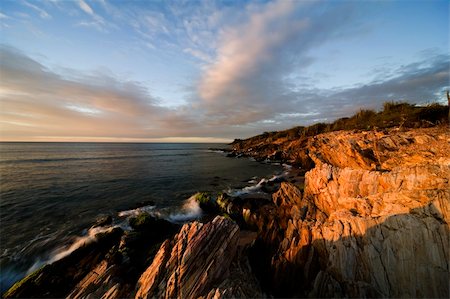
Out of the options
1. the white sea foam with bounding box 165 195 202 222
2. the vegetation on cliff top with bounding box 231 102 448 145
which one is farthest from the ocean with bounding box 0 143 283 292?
the vegetation on cliff top with bounding box 231 102 448 145

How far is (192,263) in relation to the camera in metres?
7.05

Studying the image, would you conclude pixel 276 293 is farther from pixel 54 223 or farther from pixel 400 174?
pixel 54 223

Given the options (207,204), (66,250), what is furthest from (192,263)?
(207,204)

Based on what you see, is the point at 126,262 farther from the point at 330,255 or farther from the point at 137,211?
the point at 330,255

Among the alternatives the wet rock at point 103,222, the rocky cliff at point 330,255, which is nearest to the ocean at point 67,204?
the wet rock at point 103,222

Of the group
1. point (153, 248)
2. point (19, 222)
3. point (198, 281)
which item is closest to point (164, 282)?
point (198, 281)

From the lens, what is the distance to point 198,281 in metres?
6.66

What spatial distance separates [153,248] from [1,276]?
29.7ft

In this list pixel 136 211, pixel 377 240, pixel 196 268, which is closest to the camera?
pixel 196 268

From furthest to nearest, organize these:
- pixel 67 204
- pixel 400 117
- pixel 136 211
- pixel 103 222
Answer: pixel 400 117
pixel 67 204
pixel 136 211
pixel 103 222

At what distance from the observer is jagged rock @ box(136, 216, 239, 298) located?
258 inches

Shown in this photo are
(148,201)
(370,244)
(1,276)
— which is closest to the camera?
(370,244)

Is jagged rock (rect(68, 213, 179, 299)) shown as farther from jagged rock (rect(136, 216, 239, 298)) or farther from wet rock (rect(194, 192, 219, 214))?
wet rock (rect(194, 192, 219, 214))

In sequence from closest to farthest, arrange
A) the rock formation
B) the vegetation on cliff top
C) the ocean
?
1. the rock formation
2. the ocean
3. the vegetation on cliff top
